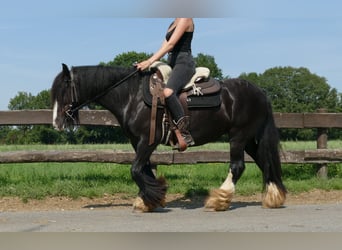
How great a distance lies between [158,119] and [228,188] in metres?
1.52

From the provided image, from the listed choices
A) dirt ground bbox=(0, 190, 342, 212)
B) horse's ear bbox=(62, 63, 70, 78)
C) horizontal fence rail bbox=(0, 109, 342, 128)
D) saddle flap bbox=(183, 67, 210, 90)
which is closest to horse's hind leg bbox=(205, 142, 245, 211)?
dirt ground bbox=(0, 190, 342, 212)

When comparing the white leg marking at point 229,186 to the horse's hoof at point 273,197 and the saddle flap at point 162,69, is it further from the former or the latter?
the saddle flap at point 162,69

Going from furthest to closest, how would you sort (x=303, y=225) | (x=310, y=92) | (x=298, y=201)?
1. (x=310, y=92)
2. (x=298, y=201)
3. (x=303, y=225)

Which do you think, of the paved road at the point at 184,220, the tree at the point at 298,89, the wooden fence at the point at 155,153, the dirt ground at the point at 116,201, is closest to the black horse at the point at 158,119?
the paved road at the point at 184,220

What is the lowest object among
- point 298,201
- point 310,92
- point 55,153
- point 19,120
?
point 298,201

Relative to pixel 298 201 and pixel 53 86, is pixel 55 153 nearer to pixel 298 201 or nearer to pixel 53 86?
pixel 53 86

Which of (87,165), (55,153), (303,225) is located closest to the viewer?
(303,225)

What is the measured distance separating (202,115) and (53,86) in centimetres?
232

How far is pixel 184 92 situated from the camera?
24.5 feet

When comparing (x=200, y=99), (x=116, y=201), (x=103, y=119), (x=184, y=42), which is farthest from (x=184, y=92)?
(x=103, y=119)

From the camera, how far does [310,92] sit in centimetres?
8094

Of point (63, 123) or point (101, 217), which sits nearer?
point (101, 217)

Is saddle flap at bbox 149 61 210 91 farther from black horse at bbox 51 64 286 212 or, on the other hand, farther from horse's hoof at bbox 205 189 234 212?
horse's hoof at bbox 205 189 234 212

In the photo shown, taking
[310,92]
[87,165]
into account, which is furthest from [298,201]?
[310,92]
